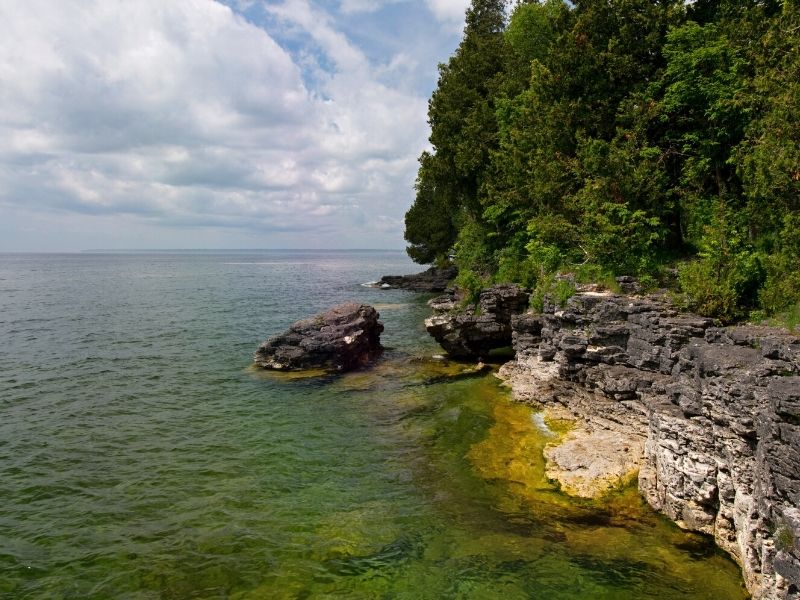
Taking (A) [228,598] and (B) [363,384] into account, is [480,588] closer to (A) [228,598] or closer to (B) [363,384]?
(A) [228,598]

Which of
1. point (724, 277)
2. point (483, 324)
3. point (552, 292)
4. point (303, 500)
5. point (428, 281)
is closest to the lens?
point (303, 500)

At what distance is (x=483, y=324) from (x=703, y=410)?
17.0 meters

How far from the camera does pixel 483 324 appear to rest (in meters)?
28.4

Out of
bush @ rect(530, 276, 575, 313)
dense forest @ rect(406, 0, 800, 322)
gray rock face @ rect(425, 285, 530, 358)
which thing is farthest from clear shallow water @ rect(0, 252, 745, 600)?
dense forest @ rect(406, 0, 800, 322)

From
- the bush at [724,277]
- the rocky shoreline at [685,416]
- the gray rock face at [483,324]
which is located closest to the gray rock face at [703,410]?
the rocky shoreline at [685,416]

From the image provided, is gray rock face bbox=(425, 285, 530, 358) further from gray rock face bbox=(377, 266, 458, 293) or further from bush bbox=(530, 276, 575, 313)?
gray rock face bbox=(377, 266, 458, 293)

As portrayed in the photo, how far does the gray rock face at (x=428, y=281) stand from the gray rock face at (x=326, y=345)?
41.7 metres

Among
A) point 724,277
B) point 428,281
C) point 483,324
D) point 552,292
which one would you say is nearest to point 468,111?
point 483,324

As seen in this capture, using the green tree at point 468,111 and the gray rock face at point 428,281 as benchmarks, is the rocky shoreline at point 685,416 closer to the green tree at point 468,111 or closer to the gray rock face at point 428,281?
the green tree at point 468,111

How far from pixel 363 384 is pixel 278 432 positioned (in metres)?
7.09

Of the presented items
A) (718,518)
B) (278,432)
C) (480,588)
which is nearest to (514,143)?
(278,432)

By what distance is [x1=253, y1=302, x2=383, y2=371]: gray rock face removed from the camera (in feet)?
98.3

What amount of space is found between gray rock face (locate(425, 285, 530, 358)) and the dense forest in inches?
72.0

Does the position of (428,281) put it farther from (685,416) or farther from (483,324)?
(685,416)
